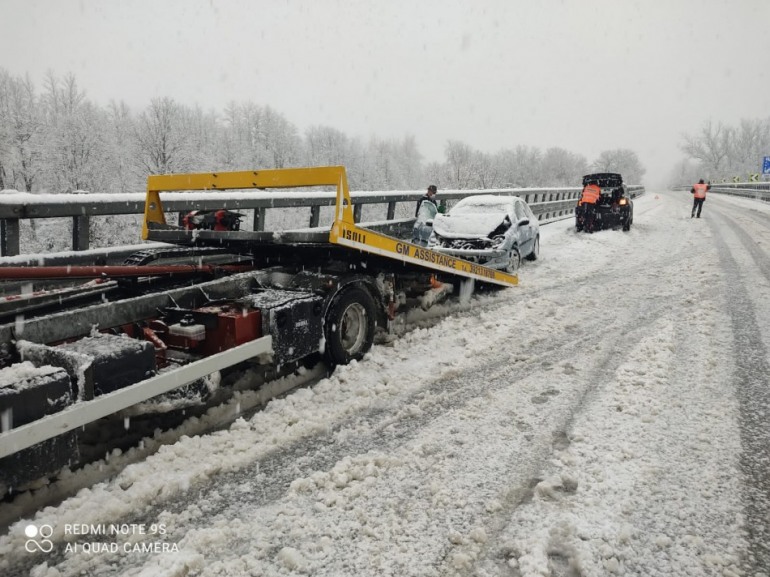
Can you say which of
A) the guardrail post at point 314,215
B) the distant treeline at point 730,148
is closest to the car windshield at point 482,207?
the guardrail post at point 314,215

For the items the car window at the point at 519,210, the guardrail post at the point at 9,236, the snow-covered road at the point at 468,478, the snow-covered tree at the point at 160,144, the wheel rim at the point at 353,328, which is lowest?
the snow-covered road at the point at 468,478

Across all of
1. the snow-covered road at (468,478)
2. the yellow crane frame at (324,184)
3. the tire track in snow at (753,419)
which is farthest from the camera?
the yellow crane frame at (324,184)

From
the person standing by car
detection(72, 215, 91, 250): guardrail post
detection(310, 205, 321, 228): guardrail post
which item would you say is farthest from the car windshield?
detection(72, 215, 91, 250): guardrail post

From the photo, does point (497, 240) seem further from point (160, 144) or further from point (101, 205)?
point (160, 144)

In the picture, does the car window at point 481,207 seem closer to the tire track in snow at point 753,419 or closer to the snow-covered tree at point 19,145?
the tire track in snow at point 753,419

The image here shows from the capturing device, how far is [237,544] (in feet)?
7.32

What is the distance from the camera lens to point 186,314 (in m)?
3.50

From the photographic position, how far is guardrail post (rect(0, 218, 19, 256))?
4.79m

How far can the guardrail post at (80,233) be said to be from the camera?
536 cm

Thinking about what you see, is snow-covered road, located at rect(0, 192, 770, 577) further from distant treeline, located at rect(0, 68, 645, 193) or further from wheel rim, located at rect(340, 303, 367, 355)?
distant treeline, located at rect(0, 68, 645, 193)

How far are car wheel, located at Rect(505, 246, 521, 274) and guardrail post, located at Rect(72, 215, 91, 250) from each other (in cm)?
643

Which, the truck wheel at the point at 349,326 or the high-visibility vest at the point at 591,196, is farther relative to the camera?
the high-visibility vest at the point at 591,196

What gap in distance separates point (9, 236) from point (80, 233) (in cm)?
68

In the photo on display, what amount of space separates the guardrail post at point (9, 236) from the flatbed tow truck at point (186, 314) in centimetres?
95
